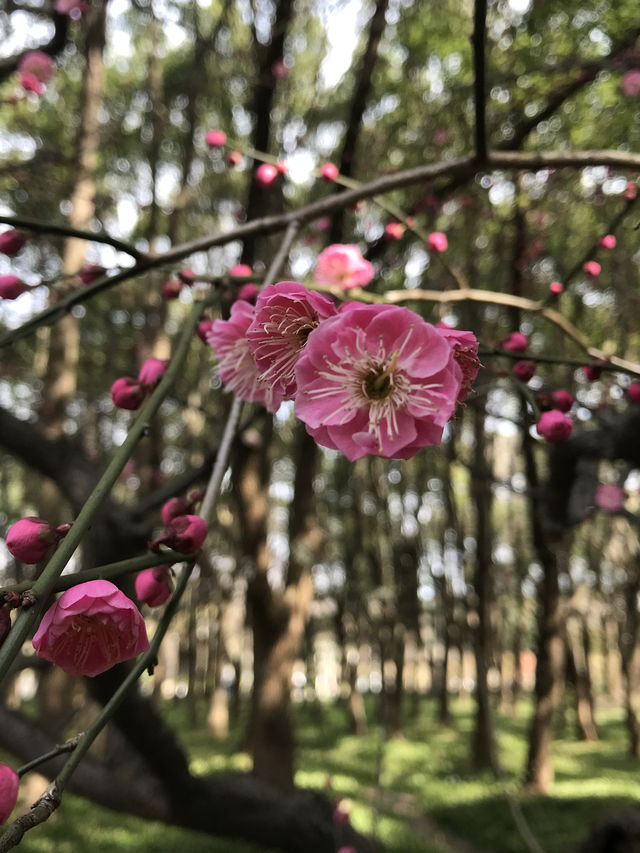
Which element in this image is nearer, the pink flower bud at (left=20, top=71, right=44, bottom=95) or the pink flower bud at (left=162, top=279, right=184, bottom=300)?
the pink flower bud at (left=162, top=279, right=184, bottom=300)

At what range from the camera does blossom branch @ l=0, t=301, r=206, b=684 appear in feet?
1.57

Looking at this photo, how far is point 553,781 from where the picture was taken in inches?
316

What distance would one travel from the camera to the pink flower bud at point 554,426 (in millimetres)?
890

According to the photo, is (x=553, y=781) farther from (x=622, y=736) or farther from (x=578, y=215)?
(x=578, y=215)

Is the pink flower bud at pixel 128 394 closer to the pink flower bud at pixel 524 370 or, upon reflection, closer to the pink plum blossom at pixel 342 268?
the pink flower bud at pixel 524 370

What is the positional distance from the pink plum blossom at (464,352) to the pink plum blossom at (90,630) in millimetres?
408

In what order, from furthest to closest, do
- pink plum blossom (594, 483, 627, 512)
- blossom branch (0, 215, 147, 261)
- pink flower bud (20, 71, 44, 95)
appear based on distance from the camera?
pink flower bud (20, 71, 44, 95) < pink plum blossom (594, 483, 627, 512) < blossom branch (0, 215, 147, 261)

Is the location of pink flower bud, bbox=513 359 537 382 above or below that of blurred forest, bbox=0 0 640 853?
below

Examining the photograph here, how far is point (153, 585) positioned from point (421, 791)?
8.47 metres

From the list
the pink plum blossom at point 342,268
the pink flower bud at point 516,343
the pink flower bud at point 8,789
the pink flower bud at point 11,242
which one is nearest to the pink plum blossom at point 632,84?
the pink plum blossom at point 342,268

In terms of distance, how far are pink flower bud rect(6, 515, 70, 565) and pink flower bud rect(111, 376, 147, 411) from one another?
0.27 metres

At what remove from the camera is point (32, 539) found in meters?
0.63

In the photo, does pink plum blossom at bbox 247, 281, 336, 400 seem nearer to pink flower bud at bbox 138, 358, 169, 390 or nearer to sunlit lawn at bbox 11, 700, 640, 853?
→ pink flower bud at bbox 138, 358, 169, 390

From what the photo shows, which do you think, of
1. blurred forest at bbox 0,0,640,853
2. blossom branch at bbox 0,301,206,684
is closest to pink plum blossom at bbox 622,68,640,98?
blurred forest at bbox 0,0,640,853
